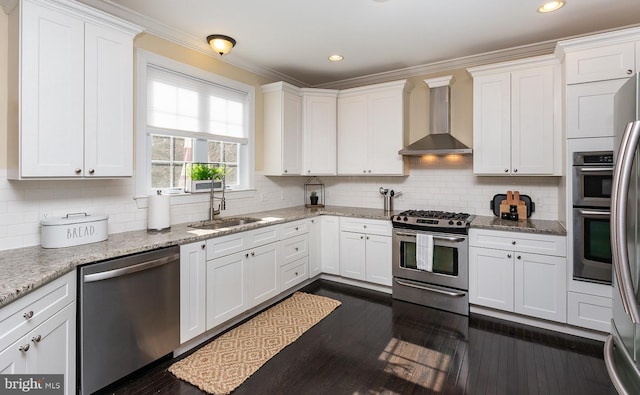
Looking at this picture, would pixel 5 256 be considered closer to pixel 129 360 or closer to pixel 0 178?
pixel 0 178

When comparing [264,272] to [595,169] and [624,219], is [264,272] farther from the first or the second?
[595,169]

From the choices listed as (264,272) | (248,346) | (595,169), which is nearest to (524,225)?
(595,169)

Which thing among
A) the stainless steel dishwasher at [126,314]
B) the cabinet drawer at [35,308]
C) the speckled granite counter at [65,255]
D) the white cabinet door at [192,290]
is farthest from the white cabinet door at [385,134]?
the cabinet drawer at [35,308]

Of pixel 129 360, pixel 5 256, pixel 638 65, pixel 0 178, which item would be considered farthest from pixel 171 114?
pixel 638 65

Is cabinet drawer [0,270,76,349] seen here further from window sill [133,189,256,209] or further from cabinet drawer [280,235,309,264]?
cabinet drawer [280,235,309,264]

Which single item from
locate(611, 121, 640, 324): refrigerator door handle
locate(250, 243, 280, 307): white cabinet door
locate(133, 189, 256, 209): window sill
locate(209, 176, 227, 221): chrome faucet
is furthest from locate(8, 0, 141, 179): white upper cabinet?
locate(611, 121, 640, 324): refrigerator door handle

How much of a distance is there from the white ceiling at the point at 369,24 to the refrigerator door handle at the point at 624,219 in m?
2.00

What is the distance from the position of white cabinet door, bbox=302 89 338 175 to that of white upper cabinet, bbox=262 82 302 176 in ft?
0.56

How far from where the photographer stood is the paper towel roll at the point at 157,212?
2742 mm

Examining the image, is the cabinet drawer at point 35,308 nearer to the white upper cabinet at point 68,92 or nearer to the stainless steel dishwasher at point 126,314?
the stainless steel dishwasher at point 126,314

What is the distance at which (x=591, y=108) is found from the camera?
2674mm

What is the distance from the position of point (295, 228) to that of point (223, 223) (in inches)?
31.6

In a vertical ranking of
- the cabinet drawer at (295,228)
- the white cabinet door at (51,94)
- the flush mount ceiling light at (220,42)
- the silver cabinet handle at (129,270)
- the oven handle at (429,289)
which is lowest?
the oven handle at (429,289)

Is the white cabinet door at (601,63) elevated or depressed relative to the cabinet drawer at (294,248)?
elevated
